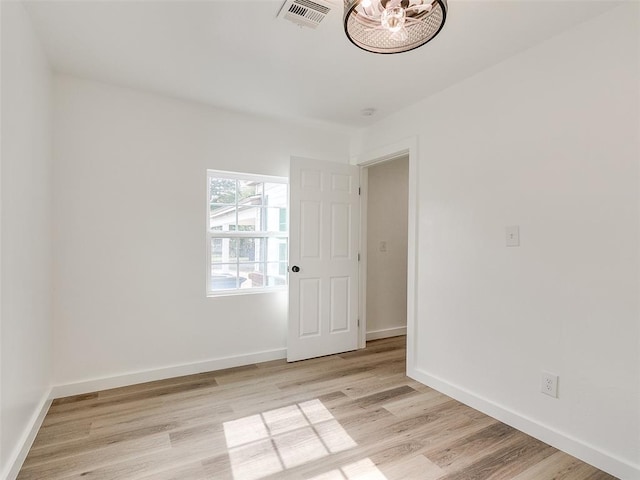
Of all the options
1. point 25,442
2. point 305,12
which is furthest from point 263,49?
point 25,442

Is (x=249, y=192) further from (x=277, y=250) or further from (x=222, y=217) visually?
(x=277, y=250)

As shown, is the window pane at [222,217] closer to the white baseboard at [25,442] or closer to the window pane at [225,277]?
the window pane at [225,277]

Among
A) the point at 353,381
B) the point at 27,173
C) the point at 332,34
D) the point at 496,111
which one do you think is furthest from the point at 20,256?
the point at 496,111

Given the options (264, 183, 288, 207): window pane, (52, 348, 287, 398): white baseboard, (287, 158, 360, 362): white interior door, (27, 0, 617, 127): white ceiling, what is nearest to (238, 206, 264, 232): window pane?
(264, 183, 288, 207): window pane

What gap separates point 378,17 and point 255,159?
6.66 feet

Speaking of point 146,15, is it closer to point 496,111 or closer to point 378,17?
point 378,17

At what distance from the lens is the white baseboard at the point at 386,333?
4214 mm

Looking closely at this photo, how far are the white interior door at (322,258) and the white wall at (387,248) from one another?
503 mm

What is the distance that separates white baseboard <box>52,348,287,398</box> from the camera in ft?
8.70

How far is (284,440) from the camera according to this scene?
2090 millimetres

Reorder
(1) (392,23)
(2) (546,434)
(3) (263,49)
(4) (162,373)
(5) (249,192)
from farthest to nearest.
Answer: (5) (249,192) < (4) (162,373) < (3) (263,49) < (2) (546,434) < (1) (392,23)

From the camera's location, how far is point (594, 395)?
1.87 m

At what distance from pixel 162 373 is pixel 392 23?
3024 millimetres

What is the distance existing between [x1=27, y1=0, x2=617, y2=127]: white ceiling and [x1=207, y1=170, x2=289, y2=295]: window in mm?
783
